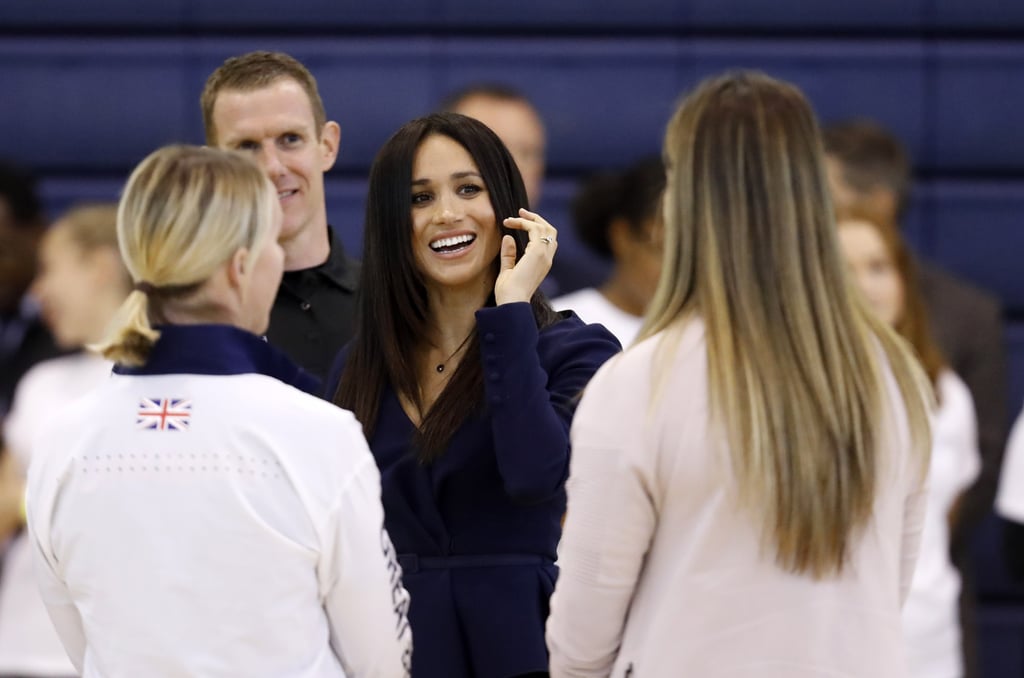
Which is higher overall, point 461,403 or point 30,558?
point 461,403

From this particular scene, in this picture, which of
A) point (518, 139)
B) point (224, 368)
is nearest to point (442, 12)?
point (518, 139)

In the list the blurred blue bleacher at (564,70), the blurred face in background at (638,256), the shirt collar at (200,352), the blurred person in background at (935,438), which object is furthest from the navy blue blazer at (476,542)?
the blurred blue bleacher at (564,70)

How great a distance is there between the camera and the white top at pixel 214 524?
165 cm

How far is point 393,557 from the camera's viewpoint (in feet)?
5.71

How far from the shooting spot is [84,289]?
3.12 m

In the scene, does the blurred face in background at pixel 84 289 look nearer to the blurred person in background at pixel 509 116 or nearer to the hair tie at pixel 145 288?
the blurred person in background at pixel 509 116

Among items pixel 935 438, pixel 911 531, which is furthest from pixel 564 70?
pixel 911 531

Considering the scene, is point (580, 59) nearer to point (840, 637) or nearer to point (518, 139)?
point (518, 139)

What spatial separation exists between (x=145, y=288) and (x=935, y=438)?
1659 millimetres

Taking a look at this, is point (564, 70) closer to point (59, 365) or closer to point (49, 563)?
point (59, 365)

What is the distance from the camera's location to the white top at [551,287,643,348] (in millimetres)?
3262

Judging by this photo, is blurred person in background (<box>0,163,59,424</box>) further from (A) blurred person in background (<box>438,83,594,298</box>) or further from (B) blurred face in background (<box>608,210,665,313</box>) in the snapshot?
(B) blurred face in background (<box>608,210,665,313</box>)

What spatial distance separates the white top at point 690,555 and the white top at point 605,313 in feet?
5.07

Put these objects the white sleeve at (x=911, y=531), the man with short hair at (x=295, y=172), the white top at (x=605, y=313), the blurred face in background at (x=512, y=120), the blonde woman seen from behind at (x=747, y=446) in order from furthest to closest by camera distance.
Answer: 1. the blurred face in background at (x=512, y=120)
2. the white top at (x=605, y=313)
3. the man with short hair at (x=295, y=172)
4. the white sleeve at (x=911, y=531)
5. the blonde woman seen from behind at (x=747, y=446)
